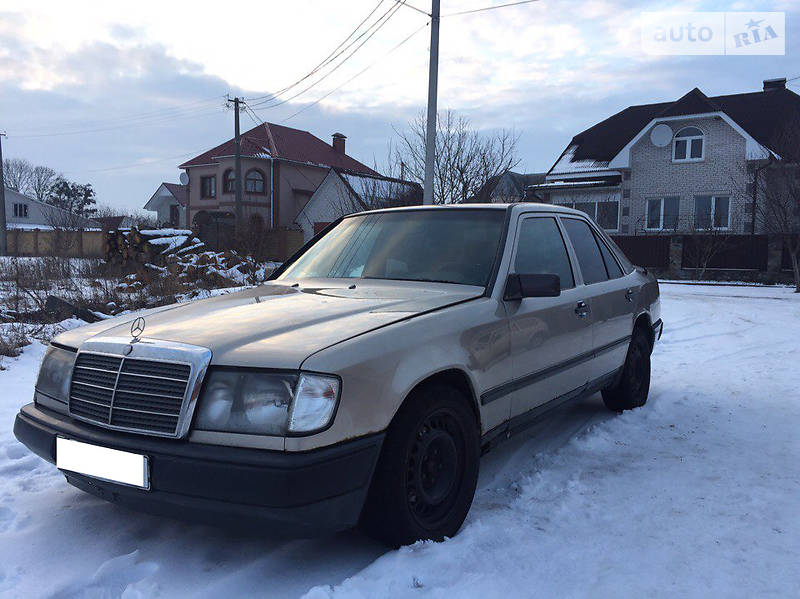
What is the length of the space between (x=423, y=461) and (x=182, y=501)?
100 centimetres

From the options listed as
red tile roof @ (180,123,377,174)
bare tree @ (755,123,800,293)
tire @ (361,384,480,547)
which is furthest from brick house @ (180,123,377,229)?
tire @ (361,384,480,547)

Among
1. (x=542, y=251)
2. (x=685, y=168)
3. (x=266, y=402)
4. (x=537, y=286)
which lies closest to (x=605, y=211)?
(x=685, y=168)

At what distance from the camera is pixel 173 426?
92.0 inches

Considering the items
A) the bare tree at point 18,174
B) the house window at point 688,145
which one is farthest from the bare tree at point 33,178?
the house window at point 688,145

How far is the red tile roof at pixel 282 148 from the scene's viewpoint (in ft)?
140

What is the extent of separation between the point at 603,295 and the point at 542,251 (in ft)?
2.63

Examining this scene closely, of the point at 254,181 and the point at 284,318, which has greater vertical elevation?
the point at 254,181

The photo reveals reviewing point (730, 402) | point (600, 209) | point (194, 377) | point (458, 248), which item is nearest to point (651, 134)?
point (600, 209)

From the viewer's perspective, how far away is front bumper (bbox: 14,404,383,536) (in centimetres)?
219

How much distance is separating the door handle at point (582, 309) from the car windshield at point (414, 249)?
31.9 inches

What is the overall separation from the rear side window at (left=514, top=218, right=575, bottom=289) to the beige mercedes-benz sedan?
0.05 ft

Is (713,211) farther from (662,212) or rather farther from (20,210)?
(20,210)

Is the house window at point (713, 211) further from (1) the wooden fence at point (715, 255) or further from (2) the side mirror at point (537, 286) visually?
(2) the side mirror at point (537, 286)

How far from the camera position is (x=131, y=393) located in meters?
2.44
